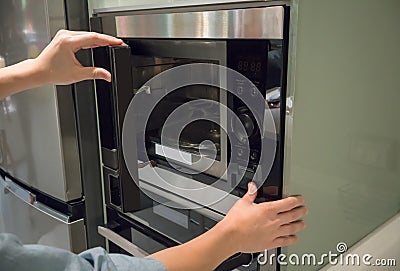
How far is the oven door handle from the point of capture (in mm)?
910

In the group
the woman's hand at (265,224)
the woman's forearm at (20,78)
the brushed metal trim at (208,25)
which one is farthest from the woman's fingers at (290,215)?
the woman's forearm at (20,78)

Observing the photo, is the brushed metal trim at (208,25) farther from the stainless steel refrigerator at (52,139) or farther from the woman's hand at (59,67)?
the stainless steel refrigerator at (52,139)

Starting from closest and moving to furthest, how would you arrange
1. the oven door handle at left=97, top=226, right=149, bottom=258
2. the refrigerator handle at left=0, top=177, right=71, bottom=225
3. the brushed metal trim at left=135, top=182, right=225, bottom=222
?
the brushed metal trim at left=135, top=182, right=225, bottom=222 → the oven door handle at left=97, top=226, right=149, bottom=258 → the refrigerator handle at left=0, top=177, right=71, bottom=225

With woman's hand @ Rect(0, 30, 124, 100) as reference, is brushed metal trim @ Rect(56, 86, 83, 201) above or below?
below

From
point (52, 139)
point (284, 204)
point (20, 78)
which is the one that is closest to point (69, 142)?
point (52, 139)

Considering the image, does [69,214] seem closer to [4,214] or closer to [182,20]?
[4,214]

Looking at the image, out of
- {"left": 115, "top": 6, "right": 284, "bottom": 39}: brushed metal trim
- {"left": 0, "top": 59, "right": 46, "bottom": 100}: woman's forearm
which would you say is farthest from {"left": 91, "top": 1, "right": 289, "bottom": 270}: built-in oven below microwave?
{"left": 0, "top": 59, "right": 46, "bottom": 100}: woman's forearm

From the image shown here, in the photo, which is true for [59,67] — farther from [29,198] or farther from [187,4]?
[29,198]

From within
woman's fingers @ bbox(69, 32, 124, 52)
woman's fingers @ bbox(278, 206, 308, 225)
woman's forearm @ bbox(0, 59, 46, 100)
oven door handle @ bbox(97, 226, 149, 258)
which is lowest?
oven door handle @ bbox(97, 226, 149, 258)

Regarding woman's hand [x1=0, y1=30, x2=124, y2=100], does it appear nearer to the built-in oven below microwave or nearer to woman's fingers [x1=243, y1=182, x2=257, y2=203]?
the built-in oven below microwave

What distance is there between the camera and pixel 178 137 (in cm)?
82

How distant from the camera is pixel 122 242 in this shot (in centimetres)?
96

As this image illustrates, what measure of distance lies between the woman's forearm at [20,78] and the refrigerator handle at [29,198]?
371mm

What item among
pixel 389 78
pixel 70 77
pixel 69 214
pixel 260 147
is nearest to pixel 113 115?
pixel 70 77
